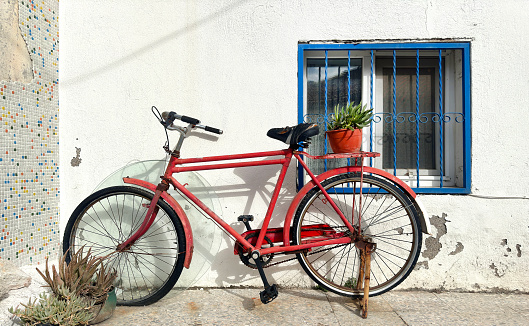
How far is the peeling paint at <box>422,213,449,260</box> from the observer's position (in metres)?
3.26

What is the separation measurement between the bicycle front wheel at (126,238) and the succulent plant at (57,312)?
0.47 meters

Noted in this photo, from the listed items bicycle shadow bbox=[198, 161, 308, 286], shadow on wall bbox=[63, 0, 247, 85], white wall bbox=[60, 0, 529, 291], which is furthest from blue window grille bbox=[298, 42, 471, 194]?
shadow on wall bbox=[63, 0, 247, 85]

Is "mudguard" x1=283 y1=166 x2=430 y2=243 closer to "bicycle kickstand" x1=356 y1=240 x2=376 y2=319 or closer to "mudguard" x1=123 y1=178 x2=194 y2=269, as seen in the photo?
"bicycle kickstand" x1=356 y1=240 x2=376 y2=319

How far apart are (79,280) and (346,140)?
1.99 meters

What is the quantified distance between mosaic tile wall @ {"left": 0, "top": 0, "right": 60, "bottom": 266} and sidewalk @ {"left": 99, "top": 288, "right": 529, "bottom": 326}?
0.92 meters

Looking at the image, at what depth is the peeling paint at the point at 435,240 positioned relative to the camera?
3.26 m

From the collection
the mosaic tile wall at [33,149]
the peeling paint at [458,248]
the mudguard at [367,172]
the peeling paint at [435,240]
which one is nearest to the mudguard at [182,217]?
the mudguard at [367,172]

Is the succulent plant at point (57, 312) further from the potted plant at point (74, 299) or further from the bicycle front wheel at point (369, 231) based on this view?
the bicycle front wheel at point (369, 231)

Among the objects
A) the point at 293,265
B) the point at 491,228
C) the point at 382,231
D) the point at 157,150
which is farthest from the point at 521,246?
the point at 157,150

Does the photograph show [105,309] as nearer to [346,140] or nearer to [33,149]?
[33,149]

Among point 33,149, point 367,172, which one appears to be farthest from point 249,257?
point 33,149

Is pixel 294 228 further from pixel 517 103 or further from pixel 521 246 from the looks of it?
pixel 517 103

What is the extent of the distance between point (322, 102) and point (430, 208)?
1.25 meters

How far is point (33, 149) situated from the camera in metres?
3.10
